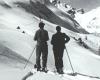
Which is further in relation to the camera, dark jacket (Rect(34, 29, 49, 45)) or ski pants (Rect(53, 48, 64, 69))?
ski pants (Rect(53, 48, 64, 69))

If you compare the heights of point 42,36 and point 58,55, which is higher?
point 42,36

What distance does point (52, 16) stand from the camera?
103812mm

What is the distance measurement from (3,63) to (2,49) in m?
4.53

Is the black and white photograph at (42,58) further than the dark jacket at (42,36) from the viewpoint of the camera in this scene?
No

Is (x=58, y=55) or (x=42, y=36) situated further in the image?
(x=58, y=55)

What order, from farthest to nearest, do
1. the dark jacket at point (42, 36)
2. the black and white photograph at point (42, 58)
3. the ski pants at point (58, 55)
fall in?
the ski pants at point (58, 55), the dark jacket at point (42, 36), the black and white photograph at point (42, 58)

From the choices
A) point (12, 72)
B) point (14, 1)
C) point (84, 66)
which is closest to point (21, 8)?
point (14, 1)

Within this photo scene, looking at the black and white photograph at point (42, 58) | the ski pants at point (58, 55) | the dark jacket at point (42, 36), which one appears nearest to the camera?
the black and white photograph at point (42, 58)

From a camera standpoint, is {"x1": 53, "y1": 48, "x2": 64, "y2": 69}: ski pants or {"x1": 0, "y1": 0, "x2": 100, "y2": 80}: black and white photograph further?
{"x1": 53, "y1": 48, "x2": 64, "y2": 69}: ski pants

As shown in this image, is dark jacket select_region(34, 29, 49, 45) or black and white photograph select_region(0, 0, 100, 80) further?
dark jacket select_region(34, 29, 49, 45)

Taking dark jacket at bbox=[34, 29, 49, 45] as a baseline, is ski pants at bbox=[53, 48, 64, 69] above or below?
below

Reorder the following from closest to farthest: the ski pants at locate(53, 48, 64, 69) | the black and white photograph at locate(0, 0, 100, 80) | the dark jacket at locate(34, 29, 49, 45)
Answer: the black and white photograph at locate(0, 0, 100, 80), the dark jacket at locate(34, 29, 49, 45), the ski pants at locate(53, 48, 64, 69)

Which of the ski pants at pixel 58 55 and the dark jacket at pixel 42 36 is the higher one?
the dark jacket at pixel 42 36

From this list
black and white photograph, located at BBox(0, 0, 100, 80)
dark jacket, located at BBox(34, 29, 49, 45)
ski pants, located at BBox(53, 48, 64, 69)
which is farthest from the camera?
ski pants, located at BBox(53, 48, 64, 69)
